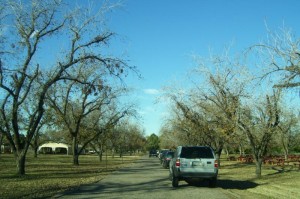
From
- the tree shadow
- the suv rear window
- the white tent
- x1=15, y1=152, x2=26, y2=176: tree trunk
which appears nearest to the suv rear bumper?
the suv rear window

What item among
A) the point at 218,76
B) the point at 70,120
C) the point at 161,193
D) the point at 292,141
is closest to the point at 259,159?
the point at 218,76

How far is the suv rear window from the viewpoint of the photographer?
1925cm

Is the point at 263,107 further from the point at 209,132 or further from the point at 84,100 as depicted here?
the point at 84,100

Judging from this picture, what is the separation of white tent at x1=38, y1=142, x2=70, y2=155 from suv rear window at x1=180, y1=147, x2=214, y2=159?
338 feet

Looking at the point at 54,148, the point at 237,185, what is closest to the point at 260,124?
the point at 237,185

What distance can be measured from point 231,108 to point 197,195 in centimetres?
1157

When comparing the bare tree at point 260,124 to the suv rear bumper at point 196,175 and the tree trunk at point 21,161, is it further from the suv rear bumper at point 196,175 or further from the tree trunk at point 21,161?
the tree trunk at point 21,161

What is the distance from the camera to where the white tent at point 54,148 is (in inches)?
4744

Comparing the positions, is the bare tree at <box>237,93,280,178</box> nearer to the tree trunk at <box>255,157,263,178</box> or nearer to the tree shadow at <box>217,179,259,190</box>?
the tree trunk at <box>255,157,263,178</box>

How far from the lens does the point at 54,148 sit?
122250 mm

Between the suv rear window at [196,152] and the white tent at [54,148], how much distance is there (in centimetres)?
10311

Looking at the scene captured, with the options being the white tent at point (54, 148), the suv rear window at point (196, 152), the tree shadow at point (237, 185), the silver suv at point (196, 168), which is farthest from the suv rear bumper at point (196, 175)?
the white tent at point (54, 148)

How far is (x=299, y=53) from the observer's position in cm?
1484

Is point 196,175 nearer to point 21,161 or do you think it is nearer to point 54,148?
point 21,161
